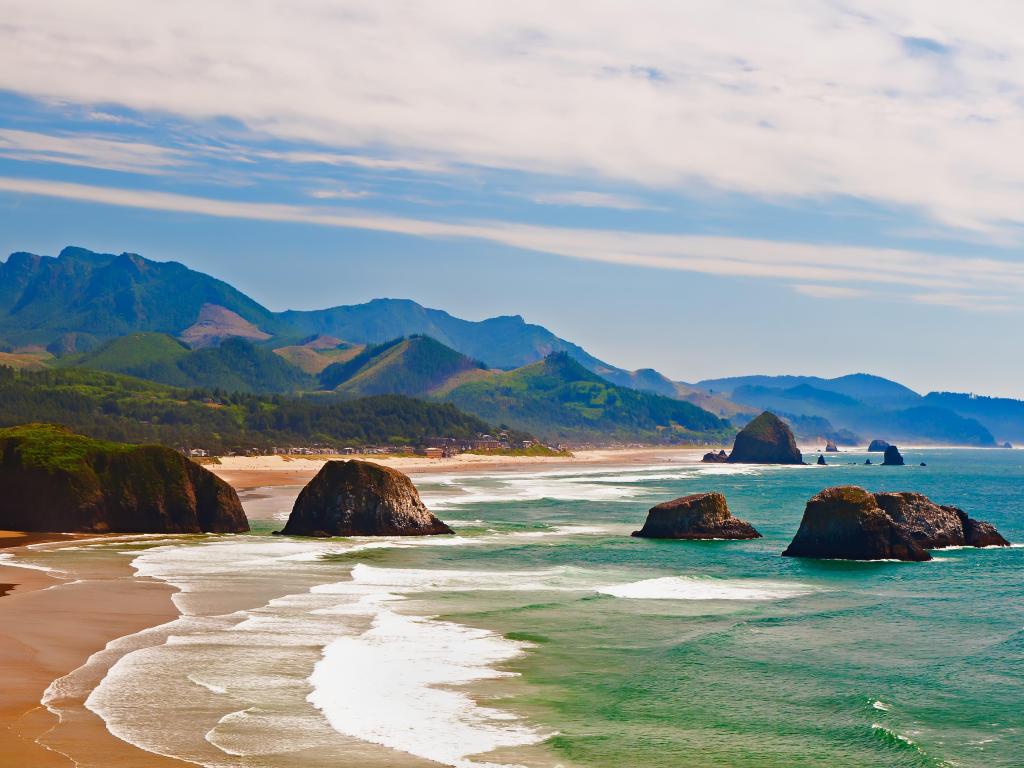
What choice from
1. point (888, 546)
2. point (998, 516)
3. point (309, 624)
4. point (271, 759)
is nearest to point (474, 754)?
point (271, 759)

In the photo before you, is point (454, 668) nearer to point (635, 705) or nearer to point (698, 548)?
point (635, 705)

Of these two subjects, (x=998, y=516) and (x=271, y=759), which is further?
(x=998, y=516)

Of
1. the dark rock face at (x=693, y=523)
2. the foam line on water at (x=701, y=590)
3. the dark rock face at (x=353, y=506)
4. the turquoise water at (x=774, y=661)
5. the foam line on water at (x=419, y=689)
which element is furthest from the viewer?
the dark rock face at (x=693, y=523)

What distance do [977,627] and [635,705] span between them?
671 inches

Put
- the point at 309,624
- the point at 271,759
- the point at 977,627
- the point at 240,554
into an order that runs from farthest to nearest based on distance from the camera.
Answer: the point at 240,554
the point at 977,627
the point at 309,624
the point at 271,759

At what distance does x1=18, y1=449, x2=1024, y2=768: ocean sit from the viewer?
69.5ft

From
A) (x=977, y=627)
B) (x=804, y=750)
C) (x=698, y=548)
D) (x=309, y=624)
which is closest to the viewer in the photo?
(x=804, y=750)

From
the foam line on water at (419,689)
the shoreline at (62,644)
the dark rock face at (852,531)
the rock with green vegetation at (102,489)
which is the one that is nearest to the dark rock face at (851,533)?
the dark rock face at (852,531)

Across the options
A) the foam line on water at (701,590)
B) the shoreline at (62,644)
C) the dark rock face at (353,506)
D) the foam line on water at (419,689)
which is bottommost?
the foam line on water at (701,590)

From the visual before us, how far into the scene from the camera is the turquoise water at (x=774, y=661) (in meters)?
21.7

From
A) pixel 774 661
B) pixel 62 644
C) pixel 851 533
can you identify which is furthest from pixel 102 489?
pixel 774 661

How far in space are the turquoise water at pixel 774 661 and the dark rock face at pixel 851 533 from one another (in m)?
1.69

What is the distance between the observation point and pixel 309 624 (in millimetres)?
33625

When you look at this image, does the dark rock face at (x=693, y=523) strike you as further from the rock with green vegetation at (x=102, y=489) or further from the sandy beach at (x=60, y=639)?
the sandy beach at (x=60, y=639)
